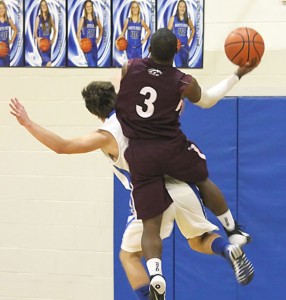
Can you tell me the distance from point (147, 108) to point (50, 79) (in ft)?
7.92

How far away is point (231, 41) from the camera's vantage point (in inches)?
179

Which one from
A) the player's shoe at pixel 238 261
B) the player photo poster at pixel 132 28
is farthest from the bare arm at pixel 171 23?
the player's shoe at pixel 238 261

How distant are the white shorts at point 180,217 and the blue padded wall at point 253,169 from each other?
55.5 inches

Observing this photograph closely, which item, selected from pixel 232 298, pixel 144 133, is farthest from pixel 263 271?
pixel 144 133

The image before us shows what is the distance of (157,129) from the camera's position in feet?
14.8

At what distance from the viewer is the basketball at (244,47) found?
448cm

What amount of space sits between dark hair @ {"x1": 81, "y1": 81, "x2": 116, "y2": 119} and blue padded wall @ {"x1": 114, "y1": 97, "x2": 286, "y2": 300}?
1516mm

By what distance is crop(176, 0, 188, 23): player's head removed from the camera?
20.9ft

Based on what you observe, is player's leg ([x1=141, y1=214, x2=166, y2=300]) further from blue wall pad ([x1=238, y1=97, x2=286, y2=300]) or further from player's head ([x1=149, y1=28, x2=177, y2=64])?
blue wall pad ([x1=238, y1=97, x2=286, y2=300])

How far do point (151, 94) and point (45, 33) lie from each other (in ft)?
8.20

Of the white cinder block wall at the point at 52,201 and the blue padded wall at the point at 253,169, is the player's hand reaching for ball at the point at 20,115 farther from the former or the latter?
the white cinder block wall at the point at 52,201

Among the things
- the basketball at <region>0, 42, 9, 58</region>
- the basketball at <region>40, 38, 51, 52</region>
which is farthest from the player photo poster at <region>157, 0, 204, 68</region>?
the basketball at <region>0, 42, 9, 58</region>

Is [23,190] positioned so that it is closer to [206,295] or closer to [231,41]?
[206,295]

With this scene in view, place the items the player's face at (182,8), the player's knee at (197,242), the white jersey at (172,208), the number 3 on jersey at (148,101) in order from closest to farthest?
the number 3 on jersey at (148,101), the white jersey at (172,208), the player's knee at (197,242), the player's face at (182,8)
